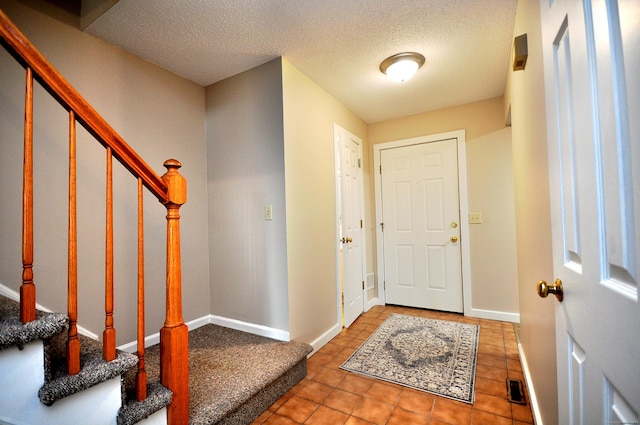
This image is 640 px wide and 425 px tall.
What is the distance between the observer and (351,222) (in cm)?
309

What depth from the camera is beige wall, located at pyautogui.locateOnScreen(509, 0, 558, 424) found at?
3.96 ft

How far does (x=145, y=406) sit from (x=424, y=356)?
1.92 meters

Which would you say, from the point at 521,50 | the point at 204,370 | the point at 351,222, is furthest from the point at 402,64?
the point at 204,370

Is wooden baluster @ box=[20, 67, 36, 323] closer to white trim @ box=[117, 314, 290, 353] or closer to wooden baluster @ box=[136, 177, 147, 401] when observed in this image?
wooden baluster @ box=[136, 177, 147, 401]

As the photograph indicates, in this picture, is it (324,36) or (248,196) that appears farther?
(248,196)

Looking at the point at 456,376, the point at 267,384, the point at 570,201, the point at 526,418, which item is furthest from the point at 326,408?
the point at 570,201

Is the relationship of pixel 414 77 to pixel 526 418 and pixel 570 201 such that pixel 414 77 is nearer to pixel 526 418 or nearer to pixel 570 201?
pixel 570 201

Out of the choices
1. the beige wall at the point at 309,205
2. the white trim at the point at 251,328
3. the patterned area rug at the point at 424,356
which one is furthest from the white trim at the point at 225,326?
the patterned area rug at the point at 424,356

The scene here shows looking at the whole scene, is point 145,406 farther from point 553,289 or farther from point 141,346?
point 553,289

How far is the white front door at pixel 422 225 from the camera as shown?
3.19 m

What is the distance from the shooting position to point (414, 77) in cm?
253

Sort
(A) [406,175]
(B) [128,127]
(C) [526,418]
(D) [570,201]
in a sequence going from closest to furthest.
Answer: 1. (D) [570,201]
2. (C) [526,418]
3. (B) [128,127]
4. (A) [406,175]

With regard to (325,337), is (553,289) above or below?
above

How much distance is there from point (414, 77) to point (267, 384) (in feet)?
8.72
